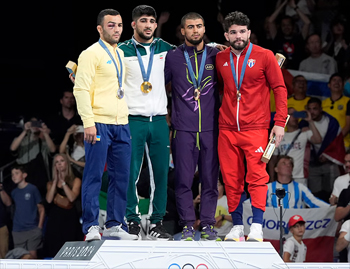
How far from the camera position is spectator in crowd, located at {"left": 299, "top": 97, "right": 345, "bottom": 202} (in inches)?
330

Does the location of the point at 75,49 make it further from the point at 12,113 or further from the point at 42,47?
the point at 12,113

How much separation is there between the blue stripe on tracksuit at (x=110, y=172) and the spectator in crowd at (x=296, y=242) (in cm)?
271

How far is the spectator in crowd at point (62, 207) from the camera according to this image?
8.19m

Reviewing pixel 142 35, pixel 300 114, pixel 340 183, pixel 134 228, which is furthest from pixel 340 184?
pixel 142 35

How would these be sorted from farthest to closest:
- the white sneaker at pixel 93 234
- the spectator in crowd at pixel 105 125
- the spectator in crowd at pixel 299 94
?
the spectator in crowd at pixel 299 94, the spectator in crowd at pixel 105 125, the white sneaker at pixel 93 234

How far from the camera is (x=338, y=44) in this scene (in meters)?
9.35

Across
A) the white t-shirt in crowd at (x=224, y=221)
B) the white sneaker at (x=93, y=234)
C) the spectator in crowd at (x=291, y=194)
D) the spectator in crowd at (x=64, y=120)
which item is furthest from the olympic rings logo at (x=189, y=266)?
the spectator in crowd at (x=64, y=120)

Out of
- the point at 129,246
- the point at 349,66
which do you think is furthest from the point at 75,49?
the point at 129,246

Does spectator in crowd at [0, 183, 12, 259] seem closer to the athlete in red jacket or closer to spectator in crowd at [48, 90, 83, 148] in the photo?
spectator in crowd at [48, 90, 83, 148]

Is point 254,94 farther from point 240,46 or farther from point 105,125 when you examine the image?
point 105,125

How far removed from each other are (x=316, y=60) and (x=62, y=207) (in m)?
3.93

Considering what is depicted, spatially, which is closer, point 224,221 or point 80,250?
point 80,250

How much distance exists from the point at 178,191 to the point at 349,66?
436cm

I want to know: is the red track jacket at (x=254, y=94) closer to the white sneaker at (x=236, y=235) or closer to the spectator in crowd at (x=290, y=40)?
the white sneaker at (x=236, y=235)
